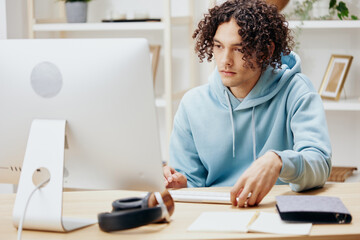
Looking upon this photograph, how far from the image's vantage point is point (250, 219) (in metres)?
1.30

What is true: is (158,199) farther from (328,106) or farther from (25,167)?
(328,106)

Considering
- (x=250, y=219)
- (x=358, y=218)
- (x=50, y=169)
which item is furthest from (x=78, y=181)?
(x=358, y=218)

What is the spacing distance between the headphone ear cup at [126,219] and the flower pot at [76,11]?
2.13 metres

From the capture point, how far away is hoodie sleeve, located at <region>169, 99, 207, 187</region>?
74.4 inches

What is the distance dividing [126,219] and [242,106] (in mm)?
706

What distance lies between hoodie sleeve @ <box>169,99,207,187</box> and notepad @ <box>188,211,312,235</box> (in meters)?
0.52

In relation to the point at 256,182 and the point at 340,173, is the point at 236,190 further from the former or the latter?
the point at 340,173

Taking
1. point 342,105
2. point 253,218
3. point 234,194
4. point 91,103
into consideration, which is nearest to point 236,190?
point 234,194

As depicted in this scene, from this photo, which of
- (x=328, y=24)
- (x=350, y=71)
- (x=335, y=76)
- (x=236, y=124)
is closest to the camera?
(x=236, y=124)

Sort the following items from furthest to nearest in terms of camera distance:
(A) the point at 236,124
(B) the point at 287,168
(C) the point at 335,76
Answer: (C) the point at 335,76 → (A) the point at 236,124 → (B) the point at 287,168

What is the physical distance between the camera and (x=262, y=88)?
1.82 m

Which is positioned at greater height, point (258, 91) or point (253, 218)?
point (258, 91)

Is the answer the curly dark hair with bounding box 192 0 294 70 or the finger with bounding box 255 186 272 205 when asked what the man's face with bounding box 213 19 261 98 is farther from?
the finger with bounding box 255 186 272 205

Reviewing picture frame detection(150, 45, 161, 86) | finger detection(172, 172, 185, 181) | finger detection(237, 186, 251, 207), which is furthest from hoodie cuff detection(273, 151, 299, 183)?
picture frame detection(150, 45, 161, 86)
